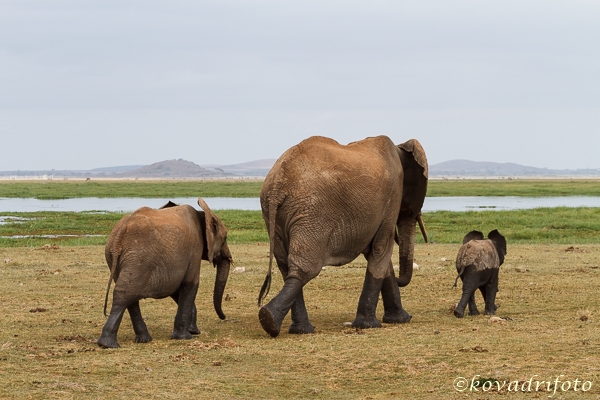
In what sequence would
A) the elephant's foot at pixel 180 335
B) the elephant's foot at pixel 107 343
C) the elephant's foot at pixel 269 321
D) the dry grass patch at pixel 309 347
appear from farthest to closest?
the elephant's foot at pixel 180 335
the elephant's foot at pixel 269 321
the elephant's foot at pixel 107 343
the dry grass patch at pixel 309 347

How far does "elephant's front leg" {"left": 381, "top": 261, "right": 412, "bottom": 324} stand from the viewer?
12.7m

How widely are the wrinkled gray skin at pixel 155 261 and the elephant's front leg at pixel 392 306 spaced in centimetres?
269

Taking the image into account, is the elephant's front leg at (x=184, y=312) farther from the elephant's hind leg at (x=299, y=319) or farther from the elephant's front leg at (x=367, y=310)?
the elephant's front leg at (x=367, y=310)

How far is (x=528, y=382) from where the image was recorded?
8.18m

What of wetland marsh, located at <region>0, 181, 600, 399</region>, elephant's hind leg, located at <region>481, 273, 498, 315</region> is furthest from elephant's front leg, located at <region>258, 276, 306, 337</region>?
elephant's hind leg, located at <region>481, 273, 498, 315</region>

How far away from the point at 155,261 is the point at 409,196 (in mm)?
4602

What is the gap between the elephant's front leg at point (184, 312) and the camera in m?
11.2

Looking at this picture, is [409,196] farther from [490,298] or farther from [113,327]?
[113,327]

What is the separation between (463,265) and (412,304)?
182 cm

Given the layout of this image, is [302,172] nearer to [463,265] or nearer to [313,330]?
[313,330]

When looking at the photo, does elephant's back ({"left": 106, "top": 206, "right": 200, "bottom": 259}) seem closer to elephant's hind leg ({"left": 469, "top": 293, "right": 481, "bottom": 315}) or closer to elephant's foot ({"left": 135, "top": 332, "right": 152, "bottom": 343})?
elephant's foot ({"left": 135, "top": 332, "right": 152, "bottom": 343})

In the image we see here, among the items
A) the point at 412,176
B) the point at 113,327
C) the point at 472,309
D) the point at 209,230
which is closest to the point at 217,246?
the point at 209,230

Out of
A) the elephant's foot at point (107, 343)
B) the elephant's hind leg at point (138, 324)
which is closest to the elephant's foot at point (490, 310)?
the elephant's hind leg at point (138, 324)

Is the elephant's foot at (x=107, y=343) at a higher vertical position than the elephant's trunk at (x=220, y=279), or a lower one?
lower
